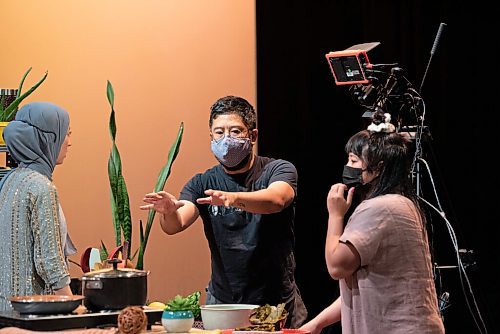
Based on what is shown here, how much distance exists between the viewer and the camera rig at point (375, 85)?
146 inches

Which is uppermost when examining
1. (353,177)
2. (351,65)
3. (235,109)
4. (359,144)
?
(351,65)

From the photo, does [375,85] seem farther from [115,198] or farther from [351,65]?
[115,198]

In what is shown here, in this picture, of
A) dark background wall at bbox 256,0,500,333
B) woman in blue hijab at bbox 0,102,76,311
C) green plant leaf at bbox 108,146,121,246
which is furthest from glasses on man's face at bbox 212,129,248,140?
dark background wall at bbox 256,0,500,333

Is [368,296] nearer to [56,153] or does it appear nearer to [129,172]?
[56,153]

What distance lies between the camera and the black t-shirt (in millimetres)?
3305

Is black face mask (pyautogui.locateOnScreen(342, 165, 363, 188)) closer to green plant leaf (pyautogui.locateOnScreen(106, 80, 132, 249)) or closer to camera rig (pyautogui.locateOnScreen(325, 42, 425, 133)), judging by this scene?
camera rig (pyautogui.locateOnScreen(325, 42, 425, 133))

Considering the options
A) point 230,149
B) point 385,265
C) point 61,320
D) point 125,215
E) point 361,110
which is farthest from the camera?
point 361,110

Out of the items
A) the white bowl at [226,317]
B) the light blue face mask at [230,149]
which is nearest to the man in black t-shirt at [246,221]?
the light blue face mask at [230,149]

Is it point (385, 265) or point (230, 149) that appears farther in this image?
point (230, 149)

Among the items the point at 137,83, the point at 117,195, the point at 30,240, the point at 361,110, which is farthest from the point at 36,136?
the point at 361,110

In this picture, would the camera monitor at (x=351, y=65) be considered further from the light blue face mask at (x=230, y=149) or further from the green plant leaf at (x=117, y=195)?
the green plant leaf at (x=117, y=195)

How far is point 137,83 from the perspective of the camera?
498 centimetres

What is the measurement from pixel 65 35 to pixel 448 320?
2569mm

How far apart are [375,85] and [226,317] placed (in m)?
1.53
